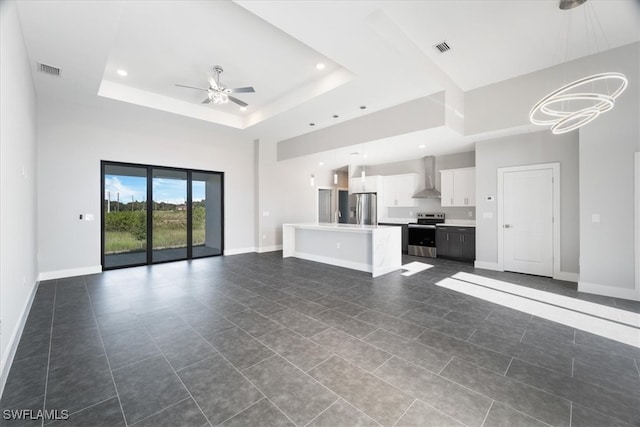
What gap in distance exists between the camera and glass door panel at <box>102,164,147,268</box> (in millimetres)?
5645

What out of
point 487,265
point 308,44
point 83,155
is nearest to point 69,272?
point 83,155

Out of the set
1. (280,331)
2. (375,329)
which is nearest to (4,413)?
(280,331)

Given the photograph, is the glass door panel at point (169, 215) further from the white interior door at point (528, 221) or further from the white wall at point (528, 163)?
the white interior door at point (528, 221)

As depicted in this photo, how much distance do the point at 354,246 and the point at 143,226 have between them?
15.8 feet

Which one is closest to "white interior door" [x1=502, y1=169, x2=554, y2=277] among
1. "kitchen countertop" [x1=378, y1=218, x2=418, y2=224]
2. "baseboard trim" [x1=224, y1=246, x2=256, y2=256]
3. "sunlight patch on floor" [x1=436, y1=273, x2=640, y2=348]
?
"sunlight patch on floor" [x1=436, y1=273, x2=640, y2=348]

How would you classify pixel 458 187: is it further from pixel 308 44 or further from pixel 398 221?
pixel 308 44

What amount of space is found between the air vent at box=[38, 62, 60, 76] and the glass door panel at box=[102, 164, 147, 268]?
7.03 feet

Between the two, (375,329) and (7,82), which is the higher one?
(7,82)

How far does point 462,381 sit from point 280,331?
5.61 feet

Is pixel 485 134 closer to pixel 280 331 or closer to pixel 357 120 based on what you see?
pixel 357 120

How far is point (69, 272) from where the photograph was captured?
508 cm

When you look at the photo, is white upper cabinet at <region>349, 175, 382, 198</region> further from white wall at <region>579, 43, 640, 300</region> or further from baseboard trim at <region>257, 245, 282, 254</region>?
white wall at <region>579, 43, 640, 300</region>

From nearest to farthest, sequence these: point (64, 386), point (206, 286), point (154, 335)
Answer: point (64, 386) < point (154, 335) < point (206, 286)

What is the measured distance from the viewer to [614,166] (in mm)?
3928
